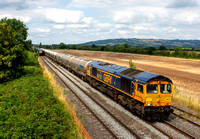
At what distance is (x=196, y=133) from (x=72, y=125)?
918 cm

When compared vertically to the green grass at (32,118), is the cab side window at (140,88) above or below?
above

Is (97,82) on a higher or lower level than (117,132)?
higher

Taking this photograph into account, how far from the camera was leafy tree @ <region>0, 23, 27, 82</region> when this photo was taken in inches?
802

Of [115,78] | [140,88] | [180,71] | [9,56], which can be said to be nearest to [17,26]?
[9,56]

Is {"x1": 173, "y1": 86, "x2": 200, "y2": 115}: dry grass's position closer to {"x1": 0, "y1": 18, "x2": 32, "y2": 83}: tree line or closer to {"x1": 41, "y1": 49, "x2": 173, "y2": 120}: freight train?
{"x1": 41, "y1": 49, "x2": 173, "y2": 120}: freight train

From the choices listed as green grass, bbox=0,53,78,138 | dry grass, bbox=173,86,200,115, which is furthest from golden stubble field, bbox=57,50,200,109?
green grass, bbox=0,53,78,138

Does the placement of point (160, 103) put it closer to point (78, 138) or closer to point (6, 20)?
point (78, 138)

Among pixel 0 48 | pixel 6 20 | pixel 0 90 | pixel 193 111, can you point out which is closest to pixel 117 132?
pixel 193 111

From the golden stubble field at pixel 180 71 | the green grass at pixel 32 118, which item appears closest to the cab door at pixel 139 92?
the green grass at pixel 32 118

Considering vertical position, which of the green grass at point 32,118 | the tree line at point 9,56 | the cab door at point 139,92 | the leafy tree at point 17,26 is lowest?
the green grass at point 32,118

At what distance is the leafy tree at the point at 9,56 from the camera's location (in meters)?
20.4

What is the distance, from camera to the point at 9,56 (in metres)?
20.4

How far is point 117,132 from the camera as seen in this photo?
38.9 feet

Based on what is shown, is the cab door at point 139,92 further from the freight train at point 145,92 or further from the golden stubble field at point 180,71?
the golden stubble field at point 180,71
